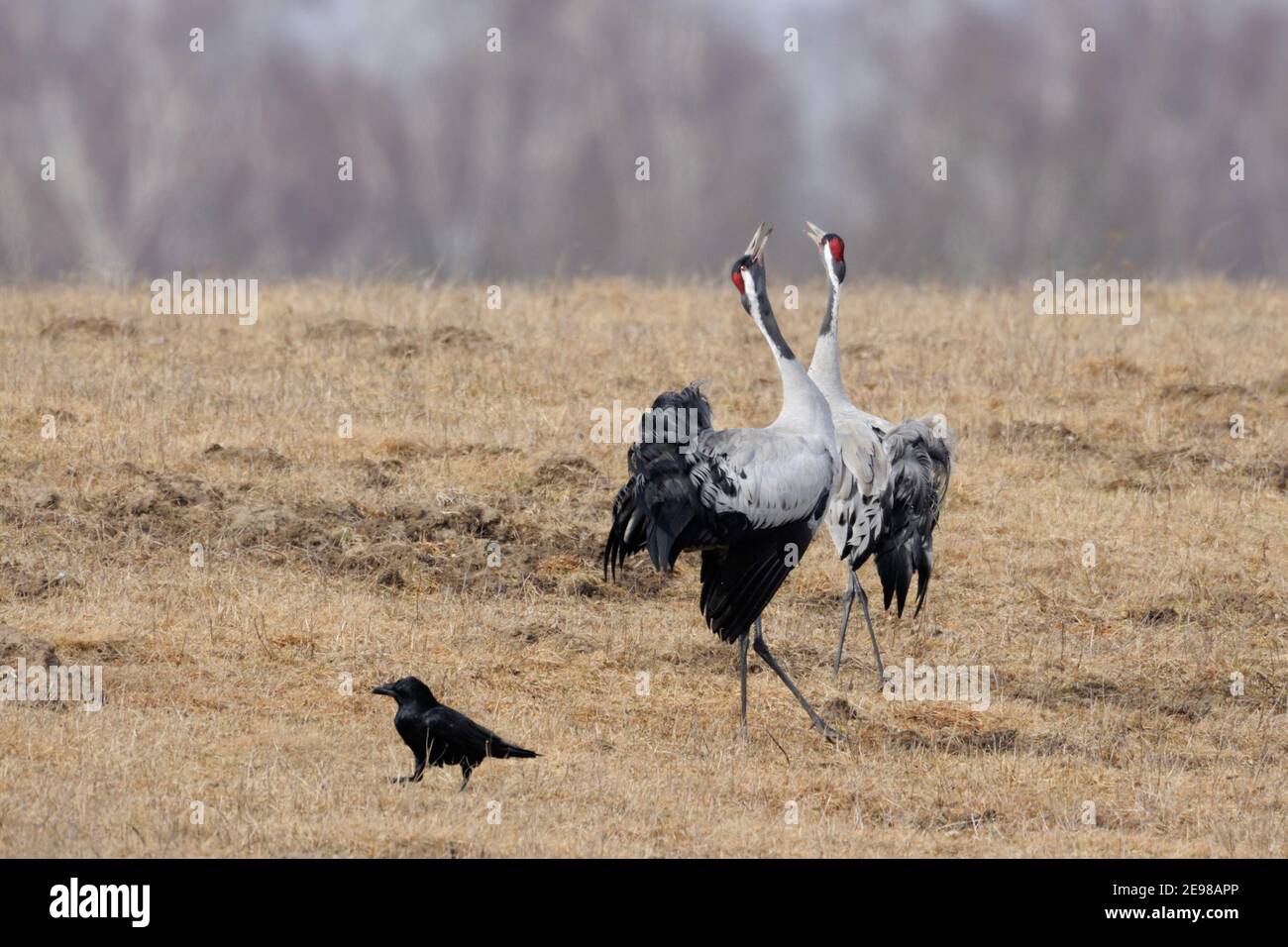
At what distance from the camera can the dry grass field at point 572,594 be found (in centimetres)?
745

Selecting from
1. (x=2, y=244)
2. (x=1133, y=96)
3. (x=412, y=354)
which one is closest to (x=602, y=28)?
(x=1133, y=96)

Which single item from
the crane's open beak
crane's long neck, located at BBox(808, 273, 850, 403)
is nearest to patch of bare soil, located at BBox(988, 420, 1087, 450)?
crane's long neck, located at BBox(808, 273, 850, 403)

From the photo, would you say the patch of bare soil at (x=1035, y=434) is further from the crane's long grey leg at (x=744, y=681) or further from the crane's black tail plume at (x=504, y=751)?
the crane's black tail plume at (x=504, y=751)

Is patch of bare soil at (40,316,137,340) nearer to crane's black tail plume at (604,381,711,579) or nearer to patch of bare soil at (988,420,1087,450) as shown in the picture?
patch of bare soil at (988,420,1087,450)

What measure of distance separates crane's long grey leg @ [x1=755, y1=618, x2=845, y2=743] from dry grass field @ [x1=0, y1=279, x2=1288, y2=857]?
0.23 ft

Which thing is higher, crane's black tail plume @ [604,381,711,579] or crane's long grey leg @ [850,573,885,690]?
crane's black tail plume @ [604,381,711,579]

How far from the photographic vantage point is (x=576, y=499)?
39.7 feet

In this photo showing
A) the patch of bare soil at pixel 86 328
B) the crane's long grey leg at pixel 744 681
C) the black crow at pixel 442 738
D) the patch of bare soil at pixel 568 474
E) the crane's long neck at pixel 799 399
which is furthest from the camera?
the patch of bare soil at pixel 86 328

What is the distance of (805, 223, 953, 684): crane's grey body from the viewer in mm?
9938

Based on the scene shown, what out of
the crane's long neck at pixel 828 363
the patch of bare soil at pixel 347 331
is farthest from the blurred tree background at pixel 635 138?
the crane's long neck at pixel 828 363

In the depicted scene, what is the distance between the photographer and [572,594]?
10.6 meters

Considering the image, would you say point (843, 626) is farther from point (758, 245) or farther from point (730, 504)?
point (758, 245)

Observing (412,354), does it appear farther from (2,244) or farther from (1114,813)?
(2,244)

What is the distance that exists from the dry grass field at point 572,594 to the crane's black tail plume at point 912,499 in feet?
1.59
